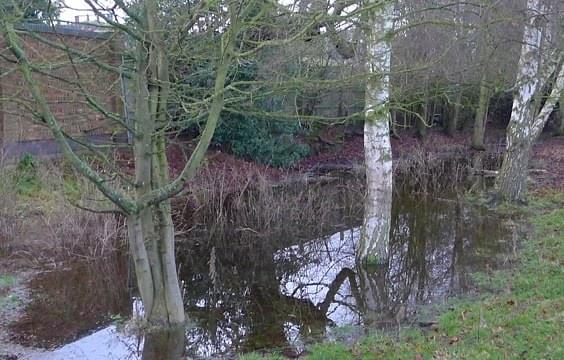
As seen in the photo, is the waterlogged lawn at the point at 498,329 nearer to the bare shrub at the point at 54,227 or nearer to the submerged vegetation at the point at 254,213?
the submerged vegetation at the point at 254,213

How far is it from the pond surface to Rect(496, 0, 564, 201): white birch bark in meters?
1.25

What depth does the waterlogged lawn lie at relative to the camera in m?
4.55

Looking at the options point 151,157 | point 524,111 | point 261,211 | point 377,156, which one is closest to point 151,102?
point 151,157

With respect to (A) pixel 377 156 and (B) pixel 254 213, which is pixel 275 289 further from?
(B) pixel 254 213

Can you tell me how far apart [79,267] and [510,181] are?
8.92 metres

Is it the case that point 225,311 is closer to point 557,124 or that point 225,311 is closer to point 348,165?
point 348,165

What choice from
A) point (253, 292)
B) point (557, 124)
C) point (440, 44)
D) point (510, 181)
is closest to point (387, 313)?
point (253, 292)

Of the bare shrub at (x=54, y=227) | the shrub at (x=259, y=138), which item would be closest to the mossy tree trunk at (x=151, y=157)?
the bare shrub at (x=54, y=227)

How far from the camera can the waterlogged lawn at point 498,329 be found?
455 cm

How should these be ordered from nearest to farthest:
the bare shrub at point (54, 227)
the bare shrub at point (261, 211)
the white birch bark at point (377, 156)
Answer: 1. the white birch bark at point (377, 156)
2. the bare shrub at point (54, 227)
3. the bare shrub at point (261, 211)

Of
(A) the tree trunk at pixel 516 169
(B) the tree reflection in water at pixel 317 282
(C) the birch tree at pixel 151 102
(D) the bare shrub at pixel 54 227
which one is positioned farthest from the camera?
(A) the tree trunk at pixel 516 169

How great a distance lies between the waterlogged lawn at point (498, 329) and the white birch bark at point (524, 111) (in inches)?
191

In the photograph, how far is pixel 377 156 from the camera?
841 cm

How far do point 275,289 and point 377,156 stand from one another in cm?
249
